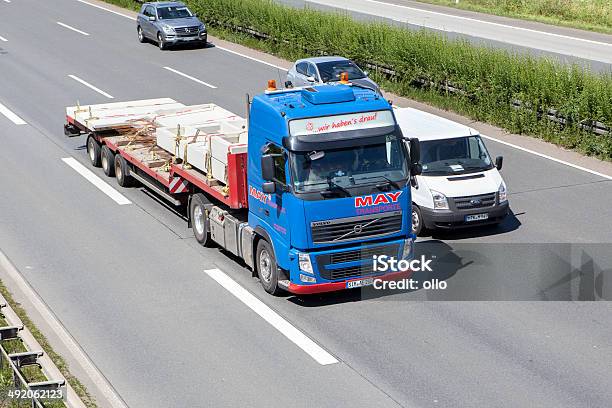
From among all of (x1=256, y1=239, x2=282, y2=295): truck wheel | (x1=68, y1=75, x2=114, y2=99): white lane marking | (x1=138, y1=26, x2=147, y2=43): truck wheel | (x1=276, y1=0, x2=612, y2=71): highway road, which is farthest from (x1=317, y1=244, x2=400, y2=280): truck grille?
(x1=138, y1=26, x2=147, y2=43): truck wheel

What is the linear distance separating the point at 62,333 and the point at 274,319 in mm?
3110

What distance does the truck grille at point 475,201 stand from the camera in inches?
715

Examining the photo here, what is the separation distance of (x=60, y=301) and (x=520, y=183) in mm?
11069

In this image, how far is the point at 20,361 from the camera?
12312 millimetres

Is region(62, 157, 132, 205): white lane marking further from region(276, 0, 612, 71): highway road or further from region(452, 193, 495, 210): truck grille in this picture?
region(276, 0, 612, 71): highway road

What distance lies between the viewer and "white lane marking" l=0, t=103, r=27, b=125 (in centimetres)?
2889

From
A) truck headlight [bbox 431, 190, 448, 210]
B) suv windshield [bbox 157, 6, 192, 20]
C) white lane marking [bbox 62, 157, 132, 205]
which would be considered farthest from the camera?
suv windshield [bbox 157, 6, 192, 20]

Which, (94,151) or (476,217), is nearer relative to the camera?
(476,217)

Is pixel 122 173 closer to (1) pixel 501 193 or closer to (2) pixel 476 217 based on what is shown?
(2) pixel 476 217

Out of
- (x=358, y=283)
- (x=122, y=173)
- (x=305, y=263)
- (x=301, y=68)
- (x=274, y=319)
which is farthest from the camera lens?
(x=301, y=68)

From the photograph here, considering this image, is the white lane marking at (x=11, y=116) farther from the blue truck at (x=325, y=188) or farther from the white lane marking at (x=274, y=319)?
the blue truck at (x=325, y=188)

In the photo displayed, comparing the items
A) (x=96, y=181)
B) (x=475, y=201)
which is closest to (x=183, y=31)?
(x=96, y=181)

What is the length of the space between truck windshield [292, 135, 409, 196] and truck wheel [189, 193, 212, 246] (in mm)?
3765

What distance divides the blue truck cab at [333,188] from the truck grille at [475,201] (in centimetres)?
317
